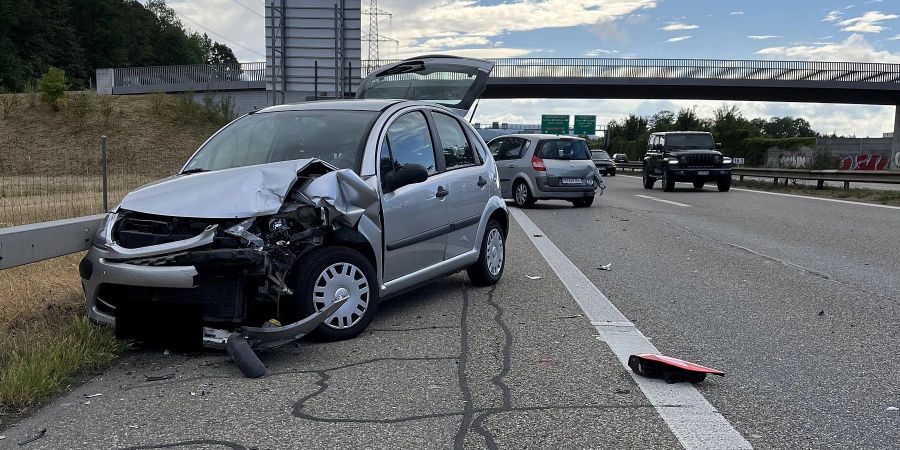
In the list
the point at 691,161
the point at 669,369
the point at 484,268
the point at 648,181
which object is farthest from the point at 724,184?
the point at 669,369

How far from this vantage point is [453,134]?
706 cm

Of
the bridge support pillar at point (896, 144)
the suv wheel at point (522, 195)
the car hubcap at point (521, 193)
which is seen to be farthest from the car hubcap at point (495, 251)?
the bridge support pillar at point (896, 144)

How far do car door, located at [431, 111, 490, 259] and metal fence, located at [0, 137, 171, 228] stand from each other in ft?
19.7

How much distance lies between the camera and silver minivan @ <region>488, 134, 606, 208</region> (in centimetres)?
1817

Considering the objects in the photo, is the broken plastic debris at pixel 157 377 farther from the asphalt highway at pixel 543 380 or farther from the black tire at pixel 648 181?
the black tire at pixel 648 181

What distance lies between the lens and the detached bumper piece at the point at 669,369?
4301 mm

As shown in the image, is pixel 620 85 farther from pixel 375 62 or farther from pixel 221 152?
pixel 221 152

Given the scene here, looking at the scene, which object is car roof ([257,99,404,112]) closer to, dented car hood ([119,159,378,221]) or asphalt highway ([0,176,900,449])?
dented car hood ([119,159,378,221])

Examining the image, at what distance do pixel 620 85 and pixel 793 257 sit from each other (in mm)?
40641

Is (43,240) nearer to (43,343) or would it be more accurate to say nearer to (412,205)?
(43,343)

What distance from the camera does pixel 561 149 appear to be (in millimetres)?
18438

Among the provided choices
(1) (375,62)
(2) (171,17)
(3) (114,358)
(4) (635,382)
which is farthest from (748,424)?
(2) (171,17)

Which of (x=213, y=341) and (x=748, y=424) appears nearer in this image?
(x=748, y=424)

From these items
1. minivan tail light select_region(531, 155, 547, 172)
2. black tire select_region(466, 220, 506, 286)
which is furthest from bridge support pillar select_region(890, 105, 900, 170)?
black tire select_region(466, 220, 506, 286)
